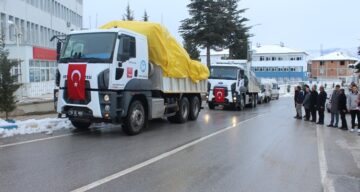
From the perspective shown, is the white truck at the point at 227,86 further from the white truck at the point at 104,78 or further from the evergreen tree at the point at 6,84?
the evergreen tree at the point at 6,84

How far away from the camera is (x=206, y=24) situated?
167 feet

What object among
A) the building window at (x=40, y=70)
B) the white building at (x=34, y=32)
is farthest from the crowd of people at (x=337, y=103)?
the building window at (x=40, y=70)

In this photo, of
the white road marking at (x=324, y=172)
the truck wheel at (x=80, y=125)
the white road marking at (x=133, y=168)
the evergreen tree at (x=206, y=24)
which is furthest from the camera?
the evergreen tree at (x=206, y=24)

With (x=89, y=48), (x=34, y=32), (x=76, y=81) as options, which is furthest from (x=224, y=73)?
(x=34, y=32)

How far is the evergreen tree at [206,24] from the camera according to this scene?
165 ft

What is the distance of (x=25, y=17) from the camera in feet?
138

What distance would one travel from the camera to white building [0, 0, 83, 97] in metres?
35.6

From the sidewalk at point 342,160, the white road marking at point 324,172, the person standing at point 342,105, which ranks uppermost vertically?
the person standing at point 342,105

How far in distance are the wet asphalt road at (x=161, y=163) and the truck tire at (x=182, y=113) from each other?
3.05 meters

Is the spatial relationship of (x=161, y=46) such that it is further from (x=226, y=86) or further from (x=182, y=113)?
(x=226, y=86)

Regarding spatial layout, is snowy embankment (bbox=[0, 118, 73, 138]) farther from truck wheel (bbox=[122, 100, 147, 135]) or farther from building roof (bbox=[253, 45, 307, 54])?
building roof (bbox=[253, 45, 307, 54])

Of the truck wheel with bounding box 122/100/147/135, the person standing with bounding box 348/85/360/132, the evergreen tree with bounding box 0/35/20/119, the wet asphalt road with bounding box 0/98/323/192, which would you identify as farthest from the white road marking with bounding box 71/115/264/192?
the person standing with bounding box 348/85/360/132

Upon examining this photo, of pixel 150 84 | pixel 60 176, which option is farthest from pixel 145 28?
pixel 60 176

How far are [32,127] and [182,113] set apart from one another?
5.80m
